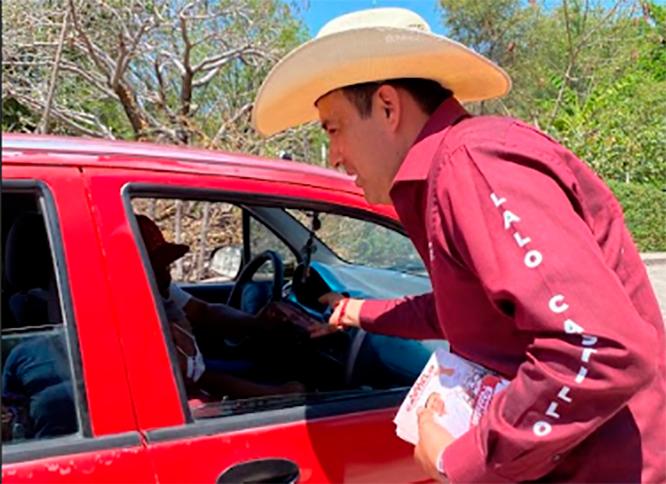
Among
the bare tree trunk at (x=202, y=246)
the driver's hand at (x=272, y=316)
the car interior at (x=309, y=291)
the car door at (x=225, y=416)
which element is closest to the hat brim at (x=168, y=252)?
the car interior at (x=309, y=291)

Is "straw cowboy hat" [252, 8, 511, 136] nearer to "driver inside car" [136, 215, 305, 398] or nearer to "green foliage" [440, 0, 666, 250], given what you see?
"driver inside car" [136, 215, 305, 398]

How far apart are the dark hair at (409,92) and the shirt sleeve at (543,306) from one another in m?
0.29

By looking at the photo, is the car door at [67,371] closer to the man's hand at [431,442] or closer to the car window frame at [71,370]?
the car window frame at [71,370]

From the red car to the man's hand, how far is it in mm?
420

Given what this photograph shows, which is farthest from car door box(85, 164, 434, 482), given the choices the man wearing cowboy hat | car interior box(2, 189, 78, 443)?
the man wearing cowboy hat

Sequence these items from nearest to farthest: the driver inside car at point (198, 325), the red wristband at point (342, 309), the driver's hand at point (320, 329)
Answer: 1. the driver inside car at point (198, 325)
2. the red wristband at point (342, 309)
3. the driver's hand at point (320, 329)

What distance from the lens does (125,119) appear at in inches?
329

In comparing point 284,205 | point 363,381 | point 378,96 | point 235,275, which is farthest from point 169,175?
point 235,275

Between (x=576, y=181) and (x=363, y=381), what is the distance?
1.01 m

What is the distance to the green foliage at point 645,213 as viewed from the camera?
473 inches

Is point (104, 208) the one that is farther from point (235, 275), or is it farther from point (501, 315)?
point (235, 275)

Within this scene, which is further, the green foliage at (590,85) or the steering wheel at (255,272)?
the green foliage at (590,85)

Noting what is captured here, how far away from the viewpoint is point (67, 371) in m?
1.43

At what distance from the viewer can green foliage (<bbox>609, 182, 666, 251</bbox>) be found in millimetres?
12016
